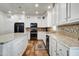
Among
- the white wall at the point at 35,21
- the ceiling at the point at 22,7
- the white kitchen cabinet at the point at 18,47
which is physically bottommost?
the white kitchen cabinet at the point at 18,47

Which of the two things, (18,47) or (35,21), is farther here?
(35,21)

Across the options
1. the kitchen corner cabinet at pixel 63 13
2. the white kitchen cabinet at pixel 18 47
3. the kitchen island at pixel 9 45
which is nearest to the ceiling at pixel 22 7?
the white kitchen cabinet at pixel 18 47

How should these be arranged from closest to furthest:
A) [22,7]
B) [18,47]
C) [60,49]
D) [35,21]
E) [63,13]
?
[60,49] → [63,13] → [18,47] → [22,7] → [35,21]

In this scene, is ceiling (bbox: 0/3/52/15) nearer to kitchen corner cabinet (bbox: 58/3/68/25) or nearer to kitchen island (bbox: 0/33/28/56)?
kitchen corner cabinet (bbox: 58/3/68/25)

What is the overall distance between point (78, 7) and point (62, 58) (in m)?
1.44

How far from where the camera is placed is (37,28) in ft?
37.5

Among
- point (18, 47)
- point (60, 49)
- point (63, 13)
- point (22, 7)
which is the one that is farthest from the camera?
point (22, 7)

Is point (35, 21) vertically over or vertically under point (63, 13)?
over

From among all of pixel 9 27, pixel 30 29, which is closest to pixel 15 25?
pixel 9 27

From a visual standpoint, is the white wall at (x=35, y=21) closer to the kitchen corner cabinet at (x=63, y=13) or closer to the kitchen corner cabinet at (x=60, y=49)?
the kitchen corner cabinet at (x=63, y=13)

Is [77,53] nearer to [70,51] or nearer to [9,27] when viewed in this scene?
[70,51]

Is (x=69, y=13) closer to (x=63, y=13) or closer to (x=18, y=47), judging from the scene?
(x=63, y=13)

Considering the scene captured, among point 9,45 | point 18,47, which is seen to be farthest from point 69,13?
point 18,47

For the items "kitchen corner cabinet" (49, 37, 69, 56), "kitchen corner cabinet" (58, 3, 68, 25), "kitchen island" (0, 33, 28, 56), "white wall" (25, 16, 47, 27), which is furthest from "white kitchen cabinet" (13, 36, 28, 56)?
"white wall" (25, 16, 47, 27)
